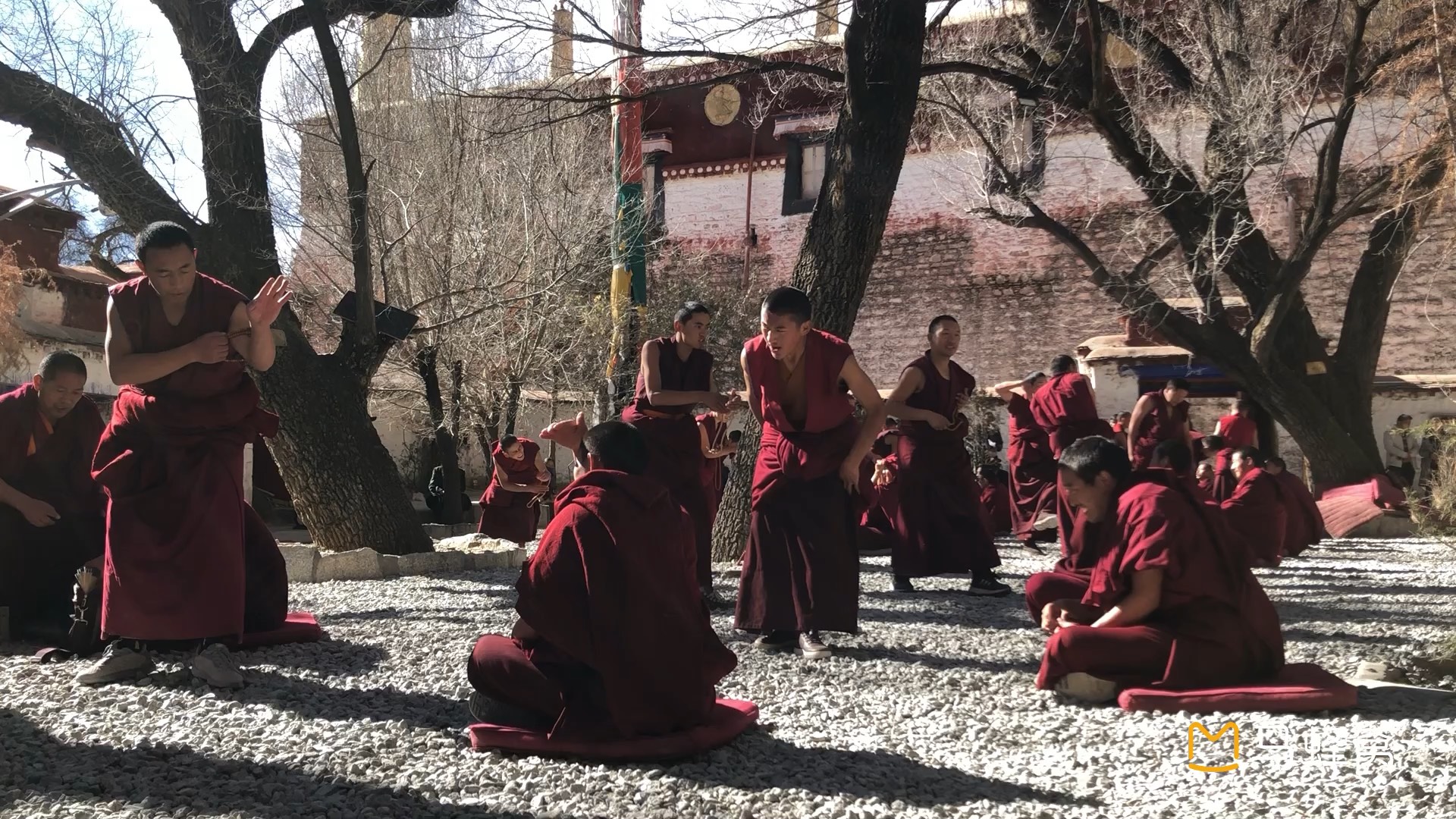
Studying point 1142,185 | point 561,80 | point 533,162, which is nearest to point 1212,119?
point 1142,185

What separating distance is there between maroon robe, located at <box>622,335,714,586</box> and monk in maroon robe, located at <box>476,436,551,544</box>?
16.0ft

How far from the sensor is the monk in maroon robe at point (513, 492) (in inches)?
423

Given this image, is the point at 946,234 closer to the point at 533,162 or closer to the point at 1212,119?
the point at 533,162

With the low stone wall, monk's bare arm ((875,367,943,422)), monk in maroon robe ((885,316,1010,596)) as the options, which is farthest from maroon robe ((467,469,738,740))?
the low stone wall

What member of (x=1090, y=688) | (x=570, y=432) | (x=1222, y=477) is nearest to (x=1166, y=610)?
(x=1090, y=688)

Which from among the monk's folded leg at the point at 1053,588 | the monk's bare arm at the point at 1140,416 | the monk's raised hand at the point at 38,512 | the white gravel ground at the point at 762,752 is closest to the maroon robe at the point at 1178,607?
the white gravel ground at the point at 762,752

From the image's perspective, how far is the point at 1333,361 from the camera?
12.8 metres

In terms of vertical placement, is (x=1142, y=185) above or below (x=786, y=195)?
below

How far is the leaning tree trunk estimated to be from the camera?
7.69 metres

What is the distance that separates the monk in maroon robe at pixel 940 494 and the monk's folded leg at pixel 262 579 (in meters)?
3.18

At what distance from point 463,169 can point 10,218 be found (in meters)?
5.97

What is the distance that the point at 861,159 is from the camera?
305 inches

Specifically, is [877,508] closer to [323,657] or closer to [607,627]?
[323,657]

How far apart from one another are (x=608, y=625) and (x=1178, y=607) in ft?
5.76
